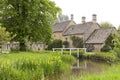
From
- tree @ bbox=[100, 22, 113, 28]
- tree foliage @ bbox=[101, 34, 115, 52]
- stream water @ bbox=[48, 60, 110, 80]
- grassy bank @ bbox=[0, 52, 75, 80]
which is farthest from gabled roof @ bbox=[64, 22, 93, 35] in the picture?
grassy bank @ bbox=[0, 52, 75, 80]

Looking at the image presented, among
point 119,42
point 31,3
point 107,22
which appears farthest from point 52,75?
point 107,22

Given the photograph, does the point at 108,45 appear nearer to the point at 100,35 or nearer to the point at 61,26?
the point at 100,35

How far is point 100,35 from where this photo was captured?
188 ft

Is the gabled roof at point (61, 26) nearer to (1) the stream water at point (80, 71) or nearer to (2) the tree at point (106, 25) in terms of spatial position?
(2) the tree at point (106, 25)

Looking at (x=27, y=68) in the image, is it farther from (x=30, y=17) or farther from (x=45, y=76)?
(x=30, y=17)

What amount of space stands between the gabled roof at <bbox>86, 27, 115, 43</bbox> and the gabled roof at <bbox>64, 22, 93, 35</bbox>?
7.65ft

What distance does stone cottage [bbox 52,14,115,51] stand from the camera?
184 ft

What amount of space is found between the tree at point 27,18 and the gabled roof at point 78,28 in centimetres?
1722

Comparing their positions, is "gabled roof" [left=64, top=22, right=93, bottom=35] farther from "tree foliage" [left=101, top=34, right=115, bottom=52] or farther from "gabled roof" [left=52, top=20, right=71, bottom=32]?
"tree foliage" [left=101, top=34, right=115, bottom=52]

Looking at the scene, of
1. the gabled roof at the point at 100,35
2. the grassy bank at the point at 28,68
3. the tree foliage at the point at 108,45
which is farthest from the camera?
the gabled roof at the point at 100,35

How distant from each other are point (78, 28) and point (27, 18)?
2320 centimetres

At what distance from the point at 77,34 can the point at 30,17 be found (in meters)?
21.5

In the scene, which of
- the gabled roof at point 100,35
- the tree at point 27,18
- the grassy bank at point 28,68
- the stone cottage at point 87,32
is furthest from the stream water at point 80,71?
the gabled roof at point 100,35

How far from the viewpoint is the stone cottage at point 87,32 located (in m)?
56.0
